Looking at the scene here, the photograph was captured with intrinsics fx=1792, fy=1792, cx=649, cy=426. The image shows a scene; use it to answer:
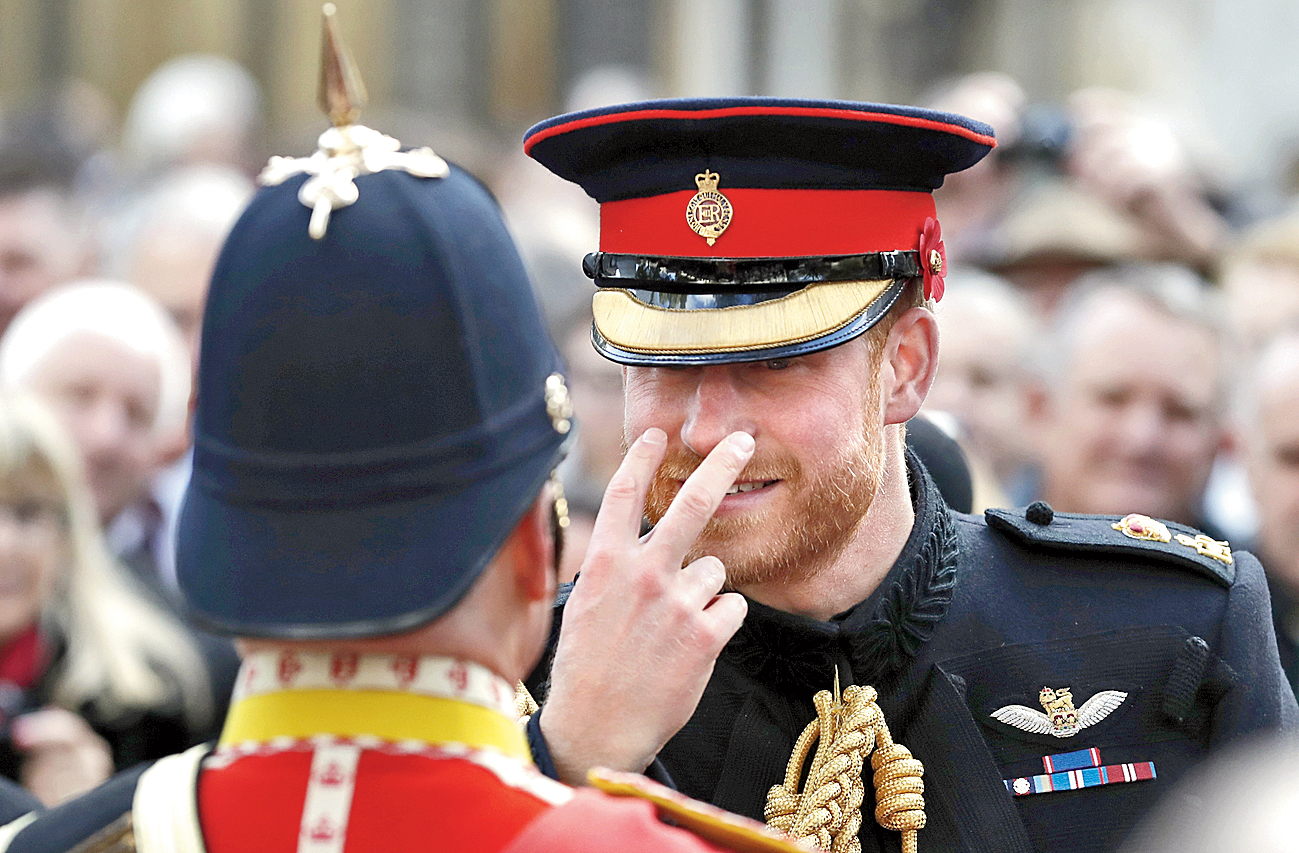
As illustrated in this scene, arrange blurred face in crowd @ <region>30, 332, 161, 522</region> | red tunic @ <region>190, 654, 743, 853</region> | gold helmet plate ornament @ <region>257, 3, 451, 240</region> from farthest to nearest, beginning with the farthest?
blurred face in crowd @ <region>30, 332, 161, 522</region>, gold helmet plate ornament @ <region>257, 3, 451, 240</region>, red tunic @ <region>190, 654, 743, 853</region>

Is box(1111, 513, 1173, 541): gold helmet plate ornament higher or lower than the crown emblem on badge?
lower

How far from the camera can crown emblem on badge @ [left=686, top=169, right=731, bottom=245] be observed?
3.07 metres

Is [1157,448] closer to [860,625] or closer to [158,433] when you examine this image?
[860,625]

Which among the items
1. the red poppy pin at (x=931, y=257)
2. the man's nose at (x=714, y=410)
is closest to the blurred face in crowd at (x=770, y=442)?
the man's nose at (x=714, y=410)

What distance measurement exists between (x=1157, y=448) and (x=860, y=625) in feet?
9.30

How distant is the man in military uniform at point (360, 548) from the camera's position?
2.02 metres

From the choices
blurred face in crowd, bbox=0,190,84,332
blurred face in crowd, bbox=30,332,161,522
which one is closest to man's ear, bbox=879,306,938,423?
blurred face in crowd, bbox=30,332,161,522

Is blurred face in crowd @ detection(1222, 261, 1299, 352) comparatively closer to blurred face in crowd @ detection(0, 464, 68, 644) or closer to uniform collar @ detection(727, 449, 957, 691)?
uniform collar @ detection(727, 449, 957, 691)

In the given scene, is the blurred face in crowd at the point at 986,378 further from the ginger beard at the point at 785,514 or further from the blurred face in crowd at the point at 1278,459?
the ginger beard at the point at 785,514

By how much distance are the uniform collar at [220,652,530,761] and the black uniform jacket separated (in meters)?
1.14

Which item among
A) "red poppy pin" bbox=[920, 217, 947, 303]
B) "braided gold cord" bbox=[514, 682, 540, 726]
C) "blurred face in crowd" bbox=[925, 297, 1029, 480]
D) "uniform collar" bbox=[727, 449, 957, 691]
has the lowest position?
"blurred face in crowd" bbox=[925, 297, 1029, 480]

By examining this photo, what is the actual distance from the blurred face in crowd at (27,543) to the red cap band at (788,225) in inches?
90.0

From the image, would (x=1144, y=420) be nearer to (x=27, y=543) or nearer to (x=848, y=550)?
(x=848, y=550)

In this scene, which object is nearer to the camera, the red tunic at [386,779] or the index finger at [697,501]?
the red tunic at [386,779]
